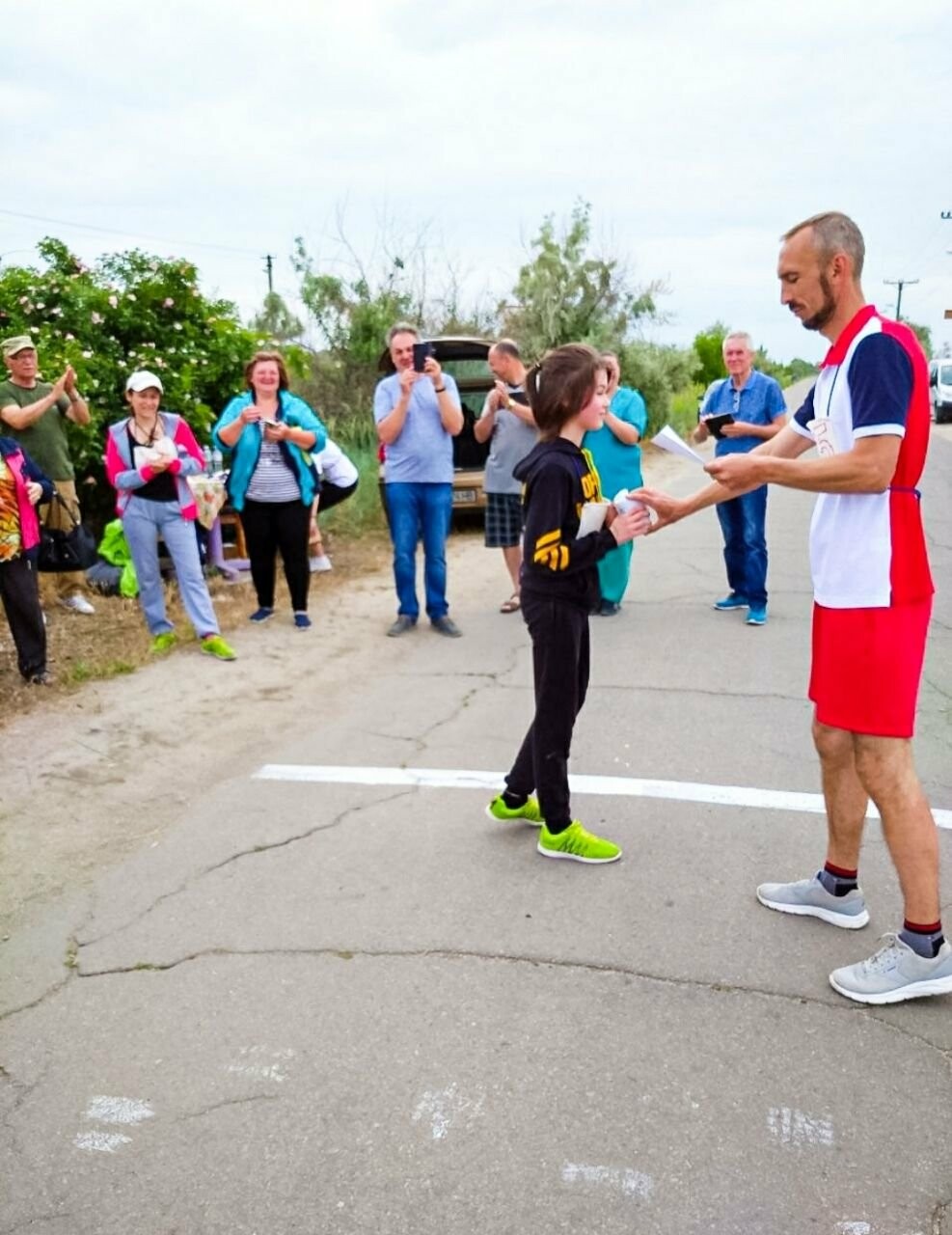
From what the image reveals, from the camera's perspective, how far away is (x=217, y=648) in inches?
259

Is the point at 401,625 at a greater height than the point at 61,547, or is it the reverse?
the point at 61,547

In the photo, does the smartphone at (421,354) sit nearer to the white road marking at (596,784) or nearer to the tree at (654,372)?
the white road marking at (596,784)

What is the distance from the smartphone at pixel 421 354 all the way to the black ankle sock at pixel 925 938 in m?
4.88

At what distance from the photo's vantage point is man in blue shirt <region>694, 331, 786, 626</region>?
282 inches

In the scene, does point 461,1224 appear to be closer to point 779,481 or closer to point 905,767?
point 905,767

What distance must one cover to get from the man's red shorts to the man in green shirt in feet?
18.9

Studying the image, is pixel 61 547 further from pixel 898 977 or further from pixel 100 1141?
pixel 898 977

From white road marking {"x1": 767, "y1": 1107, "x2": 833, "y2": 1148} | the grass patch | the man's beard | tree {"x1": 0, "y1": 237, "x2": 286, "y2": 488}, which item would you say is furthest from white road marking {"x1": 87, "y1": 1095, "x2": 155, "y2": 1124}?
the grass patch

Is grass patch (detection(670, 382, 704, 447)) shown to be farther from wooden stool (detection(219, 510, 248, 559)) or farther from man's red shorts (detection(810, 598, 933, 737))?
man's red shorts (detection(810, 598, 933, 737))

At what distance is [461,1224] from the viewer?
2180 mm

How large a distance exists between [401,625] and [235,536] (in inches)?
115

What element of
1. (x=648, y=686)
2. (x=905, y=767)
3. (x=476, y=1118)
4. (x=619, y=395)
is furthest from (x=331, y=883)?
(x=619, y=395)

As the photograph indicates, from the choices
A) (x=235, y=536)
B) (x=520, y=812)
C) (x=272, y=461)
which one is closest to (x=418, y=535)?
(x=272, y=461)

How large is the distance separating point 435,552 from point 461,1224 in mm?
5424
